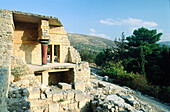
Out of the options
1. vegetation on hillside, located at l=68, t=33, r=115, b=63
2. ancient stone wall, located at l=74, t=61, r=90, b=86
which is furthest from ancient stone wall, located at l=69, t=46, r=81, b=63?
vegetation on hillside, located at l=68, t=33, r=115, b=63

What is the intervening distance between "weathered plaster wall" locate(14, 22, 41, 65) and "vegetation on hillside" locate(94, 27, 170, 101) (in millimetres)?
8677

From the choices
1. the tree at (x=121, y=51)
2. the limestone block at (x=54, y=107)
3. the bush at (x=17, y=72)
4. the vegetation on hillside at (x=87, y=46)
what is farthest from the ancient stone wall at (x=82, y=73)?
the vegetation on hillside at (x=87, y=46)

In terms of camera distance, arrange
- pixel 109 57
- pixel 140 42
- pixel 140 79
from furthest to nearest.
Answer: pixel 109 57 → pixel 140 42 → pixel 140 79

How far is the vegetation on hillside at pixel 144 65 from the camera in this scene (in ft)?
35.4

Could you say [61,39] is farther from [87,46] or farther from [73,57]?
[87,46]

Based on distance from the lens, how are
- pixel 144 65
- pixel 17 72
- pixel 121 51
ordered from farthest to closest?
pixel 121 51 < pixel 144 65 < pixel 17 72

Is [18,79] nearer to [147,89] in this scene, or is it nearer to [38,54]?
[38,54]

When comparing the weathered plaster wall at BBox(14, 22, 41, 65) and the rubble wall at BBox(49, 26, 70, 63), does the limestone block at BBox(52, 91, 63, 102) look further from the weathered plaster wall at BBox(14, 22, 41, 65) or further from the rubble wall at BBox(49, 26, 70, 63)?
the rubble wall at BBox(49, 26, 70, 63)

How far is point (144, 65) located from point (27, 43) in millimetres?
12782

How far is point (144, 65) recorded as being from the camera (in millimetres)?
14422

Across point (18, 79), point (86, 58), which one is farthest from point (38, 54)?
point (86, 58)

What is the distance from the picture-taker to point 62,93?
19.0 ft

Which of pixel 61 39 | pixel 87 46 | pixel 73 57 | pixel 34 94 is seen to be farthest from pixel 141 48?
pixel 87 46

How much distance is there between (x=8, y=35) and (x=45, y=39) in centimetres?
209
